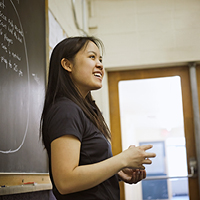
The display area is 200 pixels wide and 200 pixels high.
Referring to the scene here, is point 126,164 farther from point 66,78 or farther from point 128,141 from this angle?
point 128,141

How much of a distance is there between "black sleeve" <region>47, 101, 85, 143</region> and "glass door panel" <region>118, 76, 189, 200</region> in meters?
2.45

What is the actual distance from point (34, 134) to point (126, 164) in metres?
0.88

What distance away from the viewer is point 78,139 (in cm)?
86

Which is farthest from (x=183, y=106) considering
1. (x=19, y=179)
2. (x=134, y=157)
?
(x=134, y=157)

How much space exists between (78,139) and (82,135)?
5 cm

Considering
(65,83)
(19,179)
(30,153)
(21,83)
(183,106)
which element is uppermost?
(183,106)

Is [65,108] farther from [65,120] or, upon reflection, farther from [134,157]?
[134,157]

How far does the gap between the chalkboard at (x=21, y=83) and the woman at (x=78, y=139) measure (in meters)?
0.35

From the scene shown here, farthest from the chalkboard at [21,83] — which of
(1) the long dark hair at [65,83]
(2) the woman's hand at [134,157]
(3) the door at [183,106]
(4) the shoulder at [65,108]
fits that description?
(3) the door at [183,106]

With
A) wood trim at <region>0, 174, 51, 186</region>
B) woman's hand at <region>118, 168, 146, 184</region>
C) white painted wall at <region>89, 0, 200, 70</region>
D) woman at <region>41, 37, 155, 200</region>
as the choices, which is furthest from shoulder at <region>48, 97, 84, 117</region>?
white painted wall at <region>89, 0, 200, 70</region>

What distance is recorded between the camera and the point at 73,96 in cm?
99

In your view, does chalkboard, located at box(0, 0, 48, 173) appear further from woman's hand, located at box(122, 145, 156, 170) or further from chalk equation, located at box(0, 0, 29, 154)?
→ woman's hand, located at box(122, 145, 156, 170)

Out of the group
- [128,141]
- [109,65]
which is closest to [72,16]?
[109,65]

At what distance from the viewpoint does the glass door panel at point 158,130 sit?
3164 millimetres
